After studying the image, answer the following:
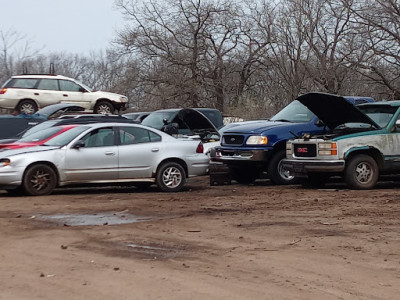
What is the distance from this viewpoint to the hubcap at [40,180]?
1295 centimetres

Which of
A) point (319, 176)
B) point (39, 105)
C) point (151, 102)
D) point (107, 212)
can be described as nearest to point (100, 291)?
point (107, 212)

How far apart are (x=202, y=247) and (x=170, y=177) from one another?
6.52 metres

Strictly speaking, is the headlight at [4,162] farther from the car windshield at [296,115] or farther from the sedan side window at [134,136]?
the car windshield at [296,115]

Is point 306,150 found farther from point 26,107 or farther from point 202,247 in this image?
point 26,107

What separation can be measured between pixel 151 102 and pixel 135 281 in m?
30.3

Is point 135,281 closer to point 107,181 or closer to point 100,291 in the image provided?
point 100,291

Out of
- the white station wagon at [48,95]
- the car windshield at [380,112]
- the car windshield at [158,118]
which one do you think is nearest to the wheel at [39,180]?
the car windshield at [158,118]

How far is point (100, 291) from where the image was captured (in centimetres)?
582

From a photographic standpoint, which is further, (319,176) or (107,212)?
(319,176)

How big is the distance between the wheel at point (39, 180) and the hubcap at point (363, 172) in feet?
19.8

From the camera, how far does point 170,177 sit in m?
14.2

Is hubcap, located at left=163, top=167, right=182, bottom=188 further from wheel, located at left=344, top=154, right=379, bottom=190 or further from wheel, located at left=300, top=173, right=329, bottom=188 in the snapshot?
wheel, located at left=344, top=154, right=379, bottom=190

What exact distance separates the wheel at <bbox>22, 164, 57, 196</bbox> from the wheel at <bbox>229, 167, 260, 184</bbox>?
454cm

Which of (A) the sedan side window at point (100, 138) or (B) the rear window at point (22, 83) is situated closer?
(A) the sedan side window at point (100, 138)
